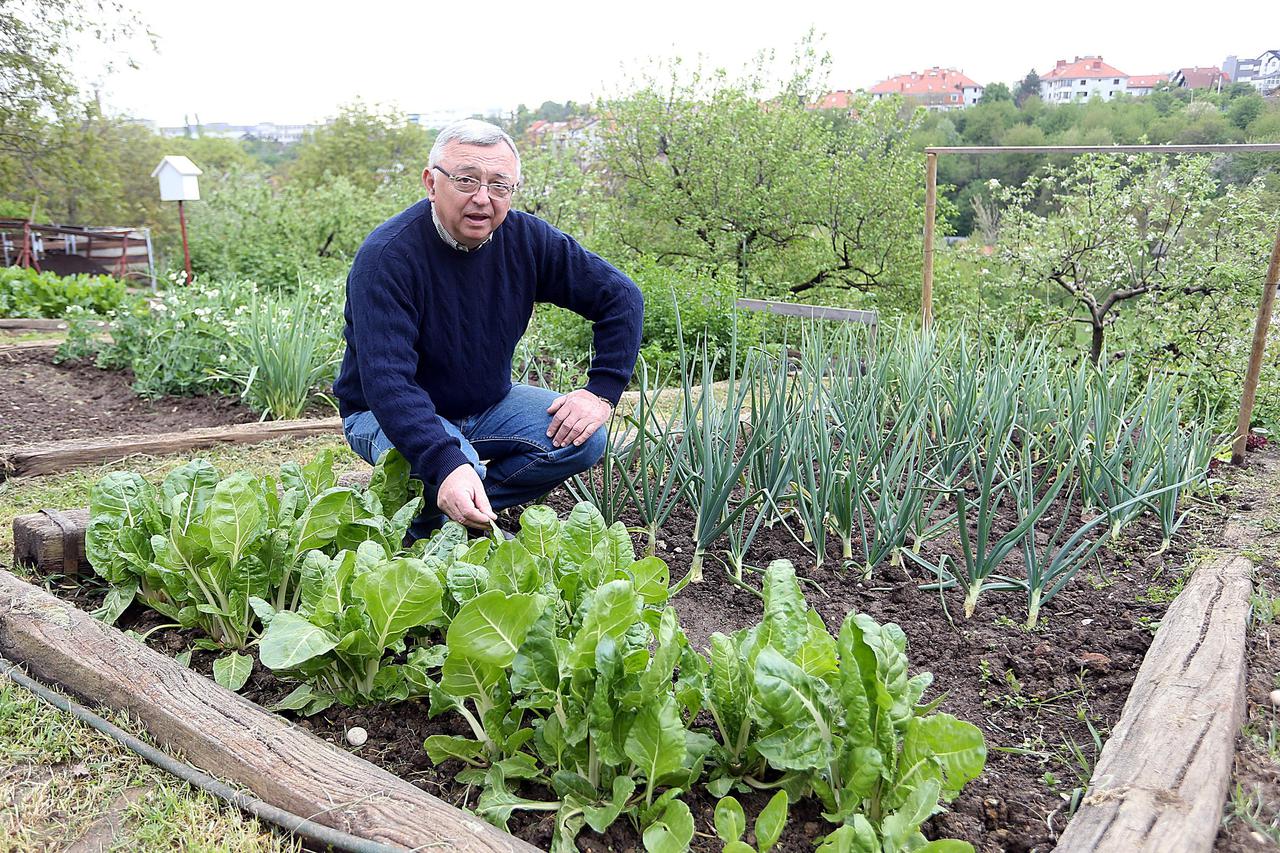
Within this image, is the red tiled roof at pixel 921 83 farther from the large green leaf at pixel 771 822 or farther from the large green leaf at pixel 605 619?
the large green leaf at pixel 771 822

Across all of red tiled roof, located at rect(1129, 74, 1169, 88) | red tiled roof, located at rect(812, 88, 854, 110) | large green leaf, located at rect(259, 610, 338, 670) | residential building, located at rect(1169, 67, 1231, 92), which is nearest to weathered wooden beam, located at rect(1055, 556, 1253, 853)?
large green leaf, located at rect(259, 610, 338, 670)

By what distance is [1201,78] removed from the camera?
14.4 feet

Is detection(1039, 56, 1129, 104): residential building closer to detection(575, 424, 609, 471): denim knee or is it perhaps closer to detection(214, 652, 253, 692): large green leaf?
detection(575, 424, 609, 471): denim knee

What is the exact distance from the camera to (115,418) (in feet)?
13.0

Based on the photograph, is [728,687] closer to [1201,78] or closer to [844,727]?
[844,727]

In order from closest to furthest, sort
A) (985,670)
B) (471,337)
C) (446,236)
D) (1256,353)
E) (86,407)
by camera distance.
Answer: (985,670), (446,236), (471,337), (1256,353), (86,407)

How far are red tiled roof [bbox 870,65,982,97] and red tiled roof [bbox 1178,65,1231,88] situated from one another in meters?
3.31

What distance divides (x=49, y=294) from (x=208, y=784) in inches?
267

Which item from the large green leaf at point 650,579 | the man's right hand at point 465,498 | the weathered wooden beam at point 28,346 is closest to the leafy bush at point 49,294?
the weathered wooden beam at point 28,346

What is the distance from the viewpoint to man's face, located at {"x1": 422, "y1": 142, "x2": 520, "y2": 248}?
2027 mm

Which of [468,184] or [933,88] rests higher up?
[933,88]

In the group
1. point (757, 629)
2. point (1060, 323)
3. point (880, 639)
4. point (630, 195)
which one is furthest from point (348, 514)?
point (630, 195)

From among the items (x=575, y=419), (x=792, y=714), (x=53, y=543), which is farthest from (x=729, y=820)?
(x=53, y=543)

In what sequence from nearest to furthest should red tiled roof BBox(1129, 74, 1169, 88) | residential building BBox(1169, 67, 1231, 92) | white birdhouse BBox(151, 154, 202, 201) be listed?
residential building BBox(1169, 67, 1231, 92), red tiled roof BBox(1129, 74, 1169, 88), white birdhouse BBox(151, 154, 202, 201)
